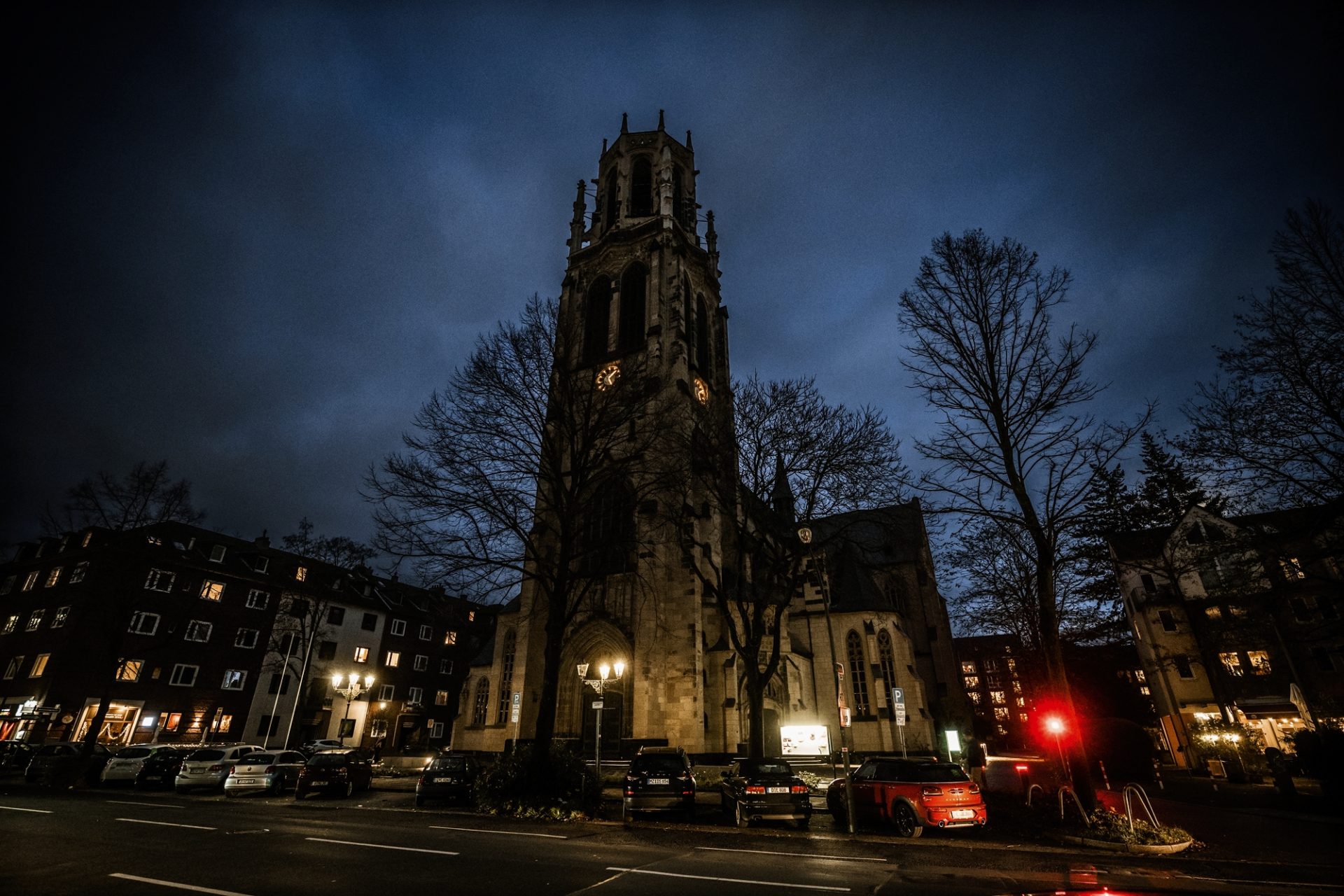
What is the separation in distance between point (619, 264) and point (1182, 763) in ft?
161

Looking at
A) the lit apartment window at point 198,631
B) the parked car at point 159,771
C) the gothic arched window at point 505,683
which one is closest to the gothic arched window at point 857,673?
the gothic arched window at point 505,683

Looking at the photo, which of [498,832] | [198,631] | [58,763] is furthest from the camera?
[198,631]

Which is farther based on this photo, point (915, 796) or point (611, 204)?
point (611, 204)

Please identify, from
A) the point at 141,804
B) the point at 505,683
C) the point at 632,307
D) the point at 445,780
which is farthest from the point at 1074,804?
the point at 632,307

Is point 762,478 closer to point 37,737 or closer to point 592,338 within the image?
point 592,338

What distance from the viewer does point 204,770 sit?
20.7 metres

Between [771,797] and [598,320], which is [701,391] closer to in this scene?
[598,320]

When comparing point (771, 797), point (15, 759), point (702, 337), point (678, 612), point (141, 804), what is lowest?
point (141, 804)

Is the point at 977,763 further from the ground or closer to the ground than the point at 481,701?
closer to the ground

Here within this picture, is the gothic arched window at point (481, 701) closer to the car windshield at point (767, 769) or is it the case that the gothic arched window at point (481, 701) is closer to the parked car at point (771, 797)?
the car windshield at point (767, 769)

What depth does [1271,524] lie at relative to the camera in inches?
626

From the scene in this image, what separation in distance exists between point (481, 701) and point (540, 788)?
22458 mm

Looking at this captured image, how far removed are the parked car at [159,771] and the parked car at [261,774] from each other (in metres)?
3.47

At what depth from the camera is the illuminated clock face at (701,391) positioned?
34506mm
